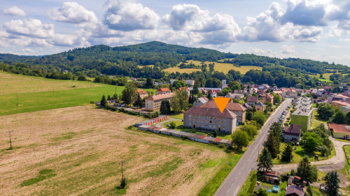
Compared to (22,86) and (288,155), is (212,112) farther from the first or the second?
(22,86)

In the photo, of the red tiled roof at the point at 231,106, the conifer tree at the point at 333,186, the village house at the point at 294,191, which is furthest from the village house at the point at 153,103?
the conifer tree at the point at 333,186

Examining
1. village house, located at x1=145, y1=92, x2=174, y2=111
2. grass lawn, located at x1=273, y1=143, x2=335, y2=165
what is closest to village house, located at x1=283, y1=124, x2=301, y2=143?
grass lawn, located at x1=273, y1=143, x2=335, y2=165

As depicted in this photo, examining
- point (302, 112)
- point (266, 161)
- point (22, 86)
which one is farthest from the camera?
point (22, 86)

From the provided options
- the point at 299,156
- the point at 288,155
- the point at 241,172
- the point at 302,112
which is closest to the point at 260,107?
the point at 302,112

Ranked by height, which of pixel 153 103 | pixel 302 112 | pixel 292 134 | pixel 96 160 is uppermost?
pixel 302 112

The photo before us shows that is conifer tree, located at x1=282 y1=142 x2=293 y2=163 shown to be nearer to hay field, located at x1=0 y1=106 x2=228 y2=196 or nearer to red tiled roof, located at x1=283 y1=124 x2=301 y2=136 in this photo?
hay field, located at x1=0 y1=106 x2=228 y2=196

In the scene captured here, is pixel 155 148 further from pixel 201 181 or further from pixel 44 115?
pixel 44 115
